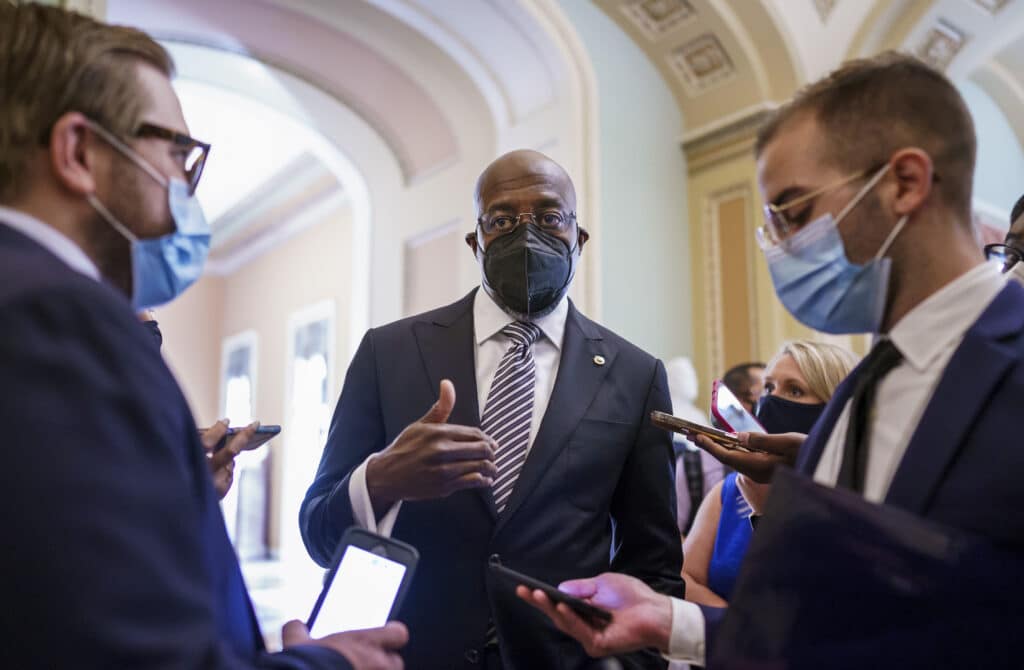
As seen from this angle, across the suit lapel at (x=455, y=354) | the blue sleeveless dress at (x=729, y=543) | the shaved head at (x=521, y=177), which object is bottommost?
the blue sleeveless dress at (x=729, y=543)

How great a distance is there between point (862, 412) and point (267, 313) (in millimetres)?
12130

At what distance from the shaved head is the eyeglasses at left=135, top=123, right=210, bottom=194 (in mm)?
846

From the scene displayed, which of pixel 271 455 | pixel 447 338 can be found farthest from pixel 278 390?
pixel 447 338

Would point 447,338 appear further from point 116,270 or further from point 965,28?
point 965,28

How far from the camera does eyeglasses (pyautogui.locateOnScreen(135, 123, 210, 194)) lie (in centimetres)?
119

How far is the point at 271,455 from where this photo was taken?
1210 cm

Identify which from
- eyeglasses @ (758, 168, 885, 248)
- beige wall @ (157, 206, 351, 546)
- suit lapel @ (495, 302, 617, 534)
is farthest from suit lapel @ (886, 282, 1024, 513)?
beige wall @ (157, 206, 351, 546)

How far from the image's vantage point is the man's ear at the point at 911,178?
126cm

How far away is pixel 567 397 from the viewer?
1.83 m

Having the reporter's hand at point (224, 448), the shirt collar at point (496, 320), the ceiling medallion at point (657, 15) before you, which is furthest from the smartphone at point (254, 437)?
the ceiling medallion at point (657, 15)

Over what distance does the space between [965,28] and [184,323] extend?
11.9 metres

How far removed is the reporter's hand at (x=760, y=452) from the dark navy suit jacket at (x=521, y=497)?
264 millimetres

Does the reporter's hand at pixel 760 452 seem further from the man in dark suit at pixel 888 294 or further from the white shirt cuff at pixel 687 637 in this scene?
the white shirt cuff at pixel 687 637

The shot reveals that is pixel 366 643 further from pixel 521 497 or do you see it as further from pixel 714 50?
pixel 714 50
